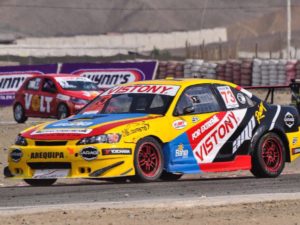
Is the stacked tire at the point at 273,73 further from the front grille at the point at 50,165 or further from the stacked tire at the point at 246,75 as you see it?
the front grille at the point at 50,165

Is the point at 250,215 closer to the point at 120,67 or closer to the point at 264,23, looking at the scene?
the point at 120,67

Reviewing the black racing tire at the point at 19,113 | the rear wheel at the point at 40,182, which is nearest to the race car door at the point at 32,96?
the black racing tire at the point at 19,113

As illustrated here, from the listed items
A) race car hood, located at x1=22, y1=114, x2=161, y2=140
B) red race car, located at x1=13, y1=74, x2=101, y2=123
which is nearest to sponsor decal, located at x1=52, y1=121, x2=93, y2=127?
race car hood, located at x1=22, y1=114, x2=161, y2=140

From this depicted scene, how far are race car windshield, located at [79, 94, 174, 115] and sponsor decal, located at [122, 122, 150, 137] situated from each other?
60 centimetres

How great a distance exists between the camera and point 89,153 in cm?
1237

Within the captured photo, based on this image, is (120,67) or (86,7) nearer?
(120,67)

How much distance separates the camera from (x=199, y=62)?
42.1 metres

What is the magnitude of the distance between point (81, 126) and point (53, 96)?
48.1ft

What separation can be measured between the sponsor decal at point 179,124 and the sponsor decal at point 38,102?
14.2 meters

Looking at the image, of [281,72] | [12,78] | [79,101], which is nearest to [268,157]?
[79,101]

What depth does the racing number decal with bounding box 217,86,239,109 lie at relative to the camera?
46.5ft

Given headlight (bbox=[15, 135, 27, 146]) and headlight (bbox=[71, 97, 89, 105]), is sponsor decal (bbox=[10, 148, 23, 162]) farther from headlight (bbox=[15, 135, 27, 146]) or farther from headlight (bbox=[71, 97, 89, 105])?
headlight (bbox=[71, 97, 89, 105])

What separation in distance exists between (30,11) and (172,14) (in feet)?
44.9

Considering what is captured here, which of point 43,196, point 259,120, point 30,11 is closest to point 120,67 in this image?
point 259,120
